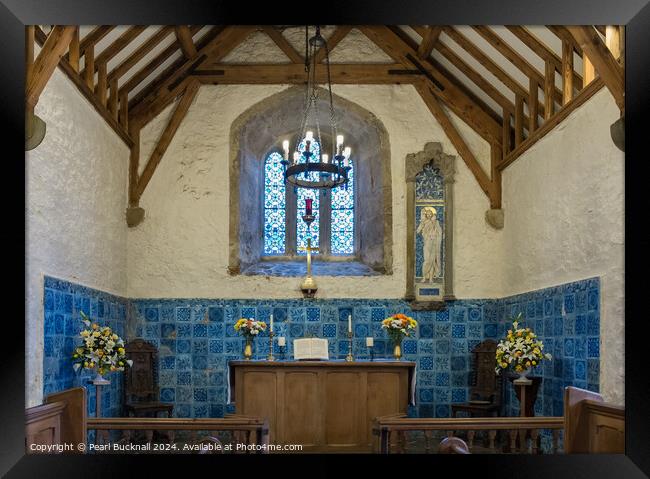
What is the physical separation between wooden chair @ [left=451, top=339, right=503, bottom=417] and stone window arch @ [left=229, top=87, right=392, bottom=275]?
1637 mm

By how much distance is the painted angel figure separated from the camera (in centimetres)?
1120

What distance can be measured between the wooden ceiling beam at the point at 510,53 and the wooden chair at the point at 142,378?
572cm

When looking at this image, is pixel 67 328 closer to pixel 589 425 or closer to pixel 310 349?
pixel 310 349

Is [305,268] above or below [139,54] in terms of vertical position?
below

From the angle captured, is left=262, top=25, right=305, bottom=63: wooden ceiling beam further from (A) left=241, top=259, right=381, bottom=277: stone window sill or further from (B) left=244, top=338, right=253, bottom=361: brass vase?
(B) left=244, top=338, right=253, bottom=361: brass vase

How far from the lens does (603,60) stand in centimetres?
661

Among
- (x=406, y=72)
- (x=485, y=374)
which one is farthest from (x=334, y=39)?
(x=485, y=374)

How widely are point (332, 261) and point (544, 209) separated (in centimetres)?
368

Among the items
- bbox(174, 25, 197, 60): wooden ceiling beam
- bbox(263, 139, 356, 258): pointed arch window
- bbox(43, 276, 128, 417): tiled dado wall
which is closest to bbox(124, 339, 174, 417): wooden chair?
bbox(43, 276, 128, 417): tiled dado wall

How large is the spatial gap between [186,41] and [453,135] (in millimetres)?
3754
